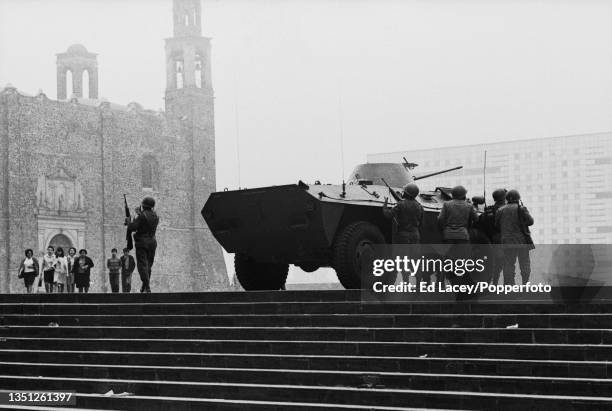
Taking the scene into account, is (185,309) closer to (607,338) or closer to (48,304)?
(48,304)

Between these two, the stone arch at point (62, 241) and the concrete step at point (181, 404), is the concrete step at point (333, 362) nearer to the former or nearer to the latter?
the concrete step at point (181, 404)

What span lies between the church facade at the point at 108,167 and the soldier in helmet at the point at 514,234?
32830 millimetres

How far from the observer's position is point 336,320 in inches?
457

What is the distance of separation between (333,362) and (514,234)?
322 cm

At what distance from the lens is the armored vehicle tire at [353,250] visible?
14602 millimetres

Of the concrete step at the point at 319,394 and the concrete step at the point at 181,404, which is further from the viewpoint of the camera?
the concrete step at the point at 181,404

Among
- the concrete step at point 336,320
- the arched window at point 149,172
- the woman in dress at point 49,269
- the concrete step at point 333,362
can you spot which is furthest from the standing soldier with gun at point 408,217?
the arched window at point 149,172

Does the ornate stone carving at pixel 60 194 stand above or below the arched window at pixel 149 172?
below

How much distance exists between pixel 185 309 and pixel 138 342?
902mm

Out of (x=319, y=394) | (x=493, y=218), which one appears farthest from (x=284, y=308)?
(x=493, y=218)

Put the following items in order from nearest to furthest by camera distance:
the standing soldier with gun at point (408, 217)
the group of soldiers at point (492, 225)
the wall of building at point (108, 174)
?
the group of soldiers at point (492, 225)
the standing soldier with gun at point (408, 217)
the wall of building at point (108, 174)

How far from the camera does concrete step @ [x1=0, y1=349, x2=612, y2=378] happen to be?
9578 millimetres

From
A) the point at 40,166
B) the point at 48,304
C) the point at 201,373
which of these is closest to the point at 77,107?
the point at 40,166

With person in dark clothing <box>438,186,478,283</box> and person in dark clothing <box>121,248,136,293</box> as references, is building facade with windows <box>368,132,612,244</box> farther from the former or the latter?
person in dark clothing <box>438,186,478,283</box>
